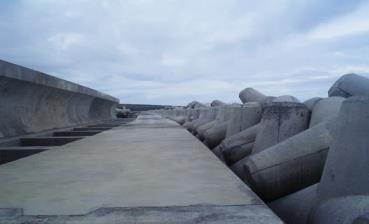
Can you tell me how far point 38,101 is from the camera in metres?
8.01

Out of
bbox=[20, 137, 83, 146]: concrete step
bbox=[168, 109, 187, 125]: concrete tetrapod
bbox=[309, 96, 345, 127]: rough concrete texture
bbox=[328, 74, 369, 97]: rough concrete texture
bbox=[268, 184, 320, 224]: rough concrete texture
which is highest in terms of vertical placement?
bbox=[328, 74, 369, 97]: rough concrete texture

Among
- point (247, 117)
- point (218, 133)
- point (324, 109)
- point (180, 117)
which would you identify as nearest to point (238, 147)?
point (247, 117)

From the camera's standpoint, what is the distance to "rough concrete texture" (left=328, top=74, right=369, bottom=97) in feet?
27.2

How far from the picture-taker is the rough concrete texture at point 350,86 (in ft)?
27.2

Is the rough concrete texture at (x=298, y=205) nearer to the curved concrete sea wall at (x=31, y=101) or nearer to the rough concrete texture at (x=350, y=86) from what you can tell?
the curved concrete sea wall at (x=31, y=101)

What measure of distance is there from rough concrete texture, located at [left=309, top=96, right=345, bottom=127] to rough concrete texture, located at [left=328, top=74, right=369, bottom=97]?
2.92m

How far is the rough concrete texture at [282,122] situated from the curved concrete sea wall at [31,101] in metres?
3.68

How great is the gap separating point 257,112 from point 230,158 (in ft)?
5.31

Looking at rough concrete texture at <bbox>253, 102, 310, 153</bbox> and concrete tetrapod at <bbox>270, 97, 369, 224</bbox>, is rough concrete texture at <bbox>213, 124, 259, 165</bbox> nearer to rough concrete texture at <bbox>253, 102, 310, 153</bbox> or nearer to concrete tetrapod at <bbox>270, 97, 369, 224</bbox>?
rough concrete texture at <bbox>253, 102, 310, 153</bbox>

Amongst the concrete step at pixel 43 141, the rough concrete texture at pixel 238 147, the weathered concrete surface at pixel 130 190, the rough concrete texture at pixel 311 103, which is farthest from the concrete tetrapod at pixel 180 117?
the weathered concrete surface at pixel 130 190

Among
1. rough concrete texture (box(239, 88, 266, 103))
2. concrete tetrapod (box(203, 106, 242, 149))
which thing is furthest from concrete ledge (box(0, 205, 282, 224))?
rough concrete texture (box(239, 88, 266, 103))

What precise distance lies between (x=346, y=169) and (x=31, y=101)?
6.05 m

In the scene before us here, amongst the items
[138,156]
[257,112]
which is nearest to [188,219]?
[138,156]

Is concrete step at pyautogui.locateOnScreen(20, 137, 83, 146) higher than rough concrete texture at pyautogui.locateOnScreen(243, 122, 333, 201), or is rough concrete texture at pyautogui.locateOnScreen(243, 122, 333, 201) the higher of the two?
concrete step at pyautogui.locateOnScreen(20, 137, 83, 146)
